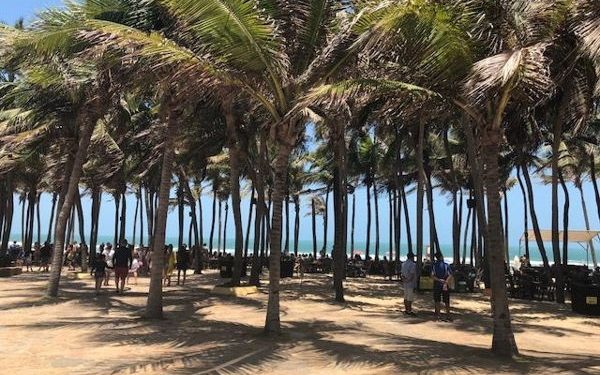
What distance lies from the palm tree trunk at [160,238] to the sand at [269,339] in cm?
44

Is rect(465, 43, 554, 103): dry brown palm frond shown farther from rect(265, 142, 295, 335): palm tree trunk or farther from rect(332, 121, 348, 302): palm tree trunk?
rect(332, 121, 348, 302): palm tree trunk

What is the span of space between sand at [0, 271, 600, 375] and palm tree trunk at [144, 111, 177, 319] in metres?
0.44

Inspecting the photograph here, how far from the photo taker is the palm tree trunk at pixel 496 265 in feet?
30.1

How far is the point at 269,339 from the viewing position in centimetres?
1023

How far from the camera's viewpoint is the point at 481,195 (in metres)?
18.0

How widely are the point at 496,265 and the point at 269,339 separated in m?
3.91

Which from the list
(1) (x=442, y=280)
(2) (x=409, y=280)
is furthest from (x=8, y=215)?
(1) (x=442, y=280)

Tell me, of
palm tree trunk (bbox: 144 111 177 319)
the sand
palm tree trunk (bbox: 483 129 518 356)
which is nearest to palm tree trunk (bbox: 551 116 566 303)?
the sand

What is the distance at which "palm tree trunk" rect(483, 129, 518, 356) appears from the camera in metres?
9.17

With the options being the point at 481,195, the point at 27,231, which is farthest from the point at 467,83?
the point at 27,231

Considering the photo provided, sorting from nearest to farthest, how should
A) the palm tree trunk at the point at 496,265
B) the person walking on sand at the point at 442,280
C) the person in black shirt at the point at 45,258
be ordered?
the palm tree trunk at the point at 496,265, the person walking on sand at the point at 442,280, the person in black shirt at the point at 45,258

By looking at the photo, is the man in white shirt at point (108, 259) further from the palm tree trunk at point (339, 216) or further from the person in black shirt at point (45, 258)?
the person in black shirt at point (45, 258)

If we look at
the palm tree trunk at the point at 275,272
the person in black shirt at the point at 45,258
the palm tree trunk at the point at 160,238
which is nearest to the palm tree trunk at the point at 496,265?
the palm tree trunk at the point at 275,272

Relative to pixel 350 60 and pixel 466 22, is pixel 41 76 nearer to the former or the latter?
pixel 350 60
